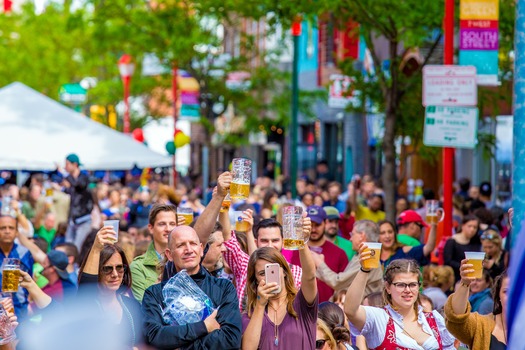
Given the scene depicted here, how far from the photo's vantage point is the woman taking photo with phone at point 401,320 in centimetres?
709

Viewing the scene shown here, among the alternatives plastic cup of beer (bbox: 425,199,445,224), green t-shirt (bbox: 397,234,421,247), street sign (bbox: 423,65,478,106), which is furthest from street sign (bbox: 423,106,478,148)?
plastic cup of beer (bbox: 425,199,445,224)

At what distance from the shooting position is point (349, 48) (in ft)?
91.3

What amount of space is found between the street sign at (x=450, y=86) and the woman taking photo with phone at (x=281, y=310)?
270 inches

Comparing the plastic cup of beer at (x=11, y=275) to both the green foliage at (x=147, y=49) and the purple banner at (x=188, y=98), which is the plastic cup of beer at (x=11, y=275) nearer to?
the green foliage at (x=147, y=49)

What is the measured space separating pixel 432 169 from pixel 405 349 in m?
26.2

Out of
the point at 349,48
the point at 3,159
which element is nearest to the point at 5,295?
the point at 3,159

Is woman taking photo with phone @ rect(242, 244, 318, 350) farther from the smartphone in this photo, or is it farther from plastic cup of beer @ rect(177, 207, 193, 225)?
plastic cup of beer @ rect(177, 207, 193, 225)

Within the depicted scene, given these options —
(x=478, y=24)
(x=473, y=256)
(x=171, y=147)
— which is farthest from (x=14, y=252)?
(x=171, y=147)

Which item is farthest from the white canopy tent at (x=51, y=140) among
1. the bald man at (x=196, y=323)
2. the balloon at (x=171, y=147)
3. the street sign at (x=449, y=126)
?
the bald man at (x=196, y=323)

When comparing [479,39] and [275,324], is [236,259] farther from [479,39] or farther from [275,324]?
[479,39]

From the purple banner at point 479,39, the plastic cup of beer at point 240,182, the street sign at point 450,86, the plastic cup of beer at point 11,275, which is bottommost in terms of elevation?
the plastic cup of beer at point 11,275

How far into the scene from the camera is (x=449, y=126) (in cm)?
1387

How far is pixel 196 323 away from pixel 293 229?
902 mm

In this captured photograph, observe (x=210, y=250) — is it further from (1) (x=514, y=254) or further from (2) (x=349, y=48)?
(2) (x=349, y=48)
